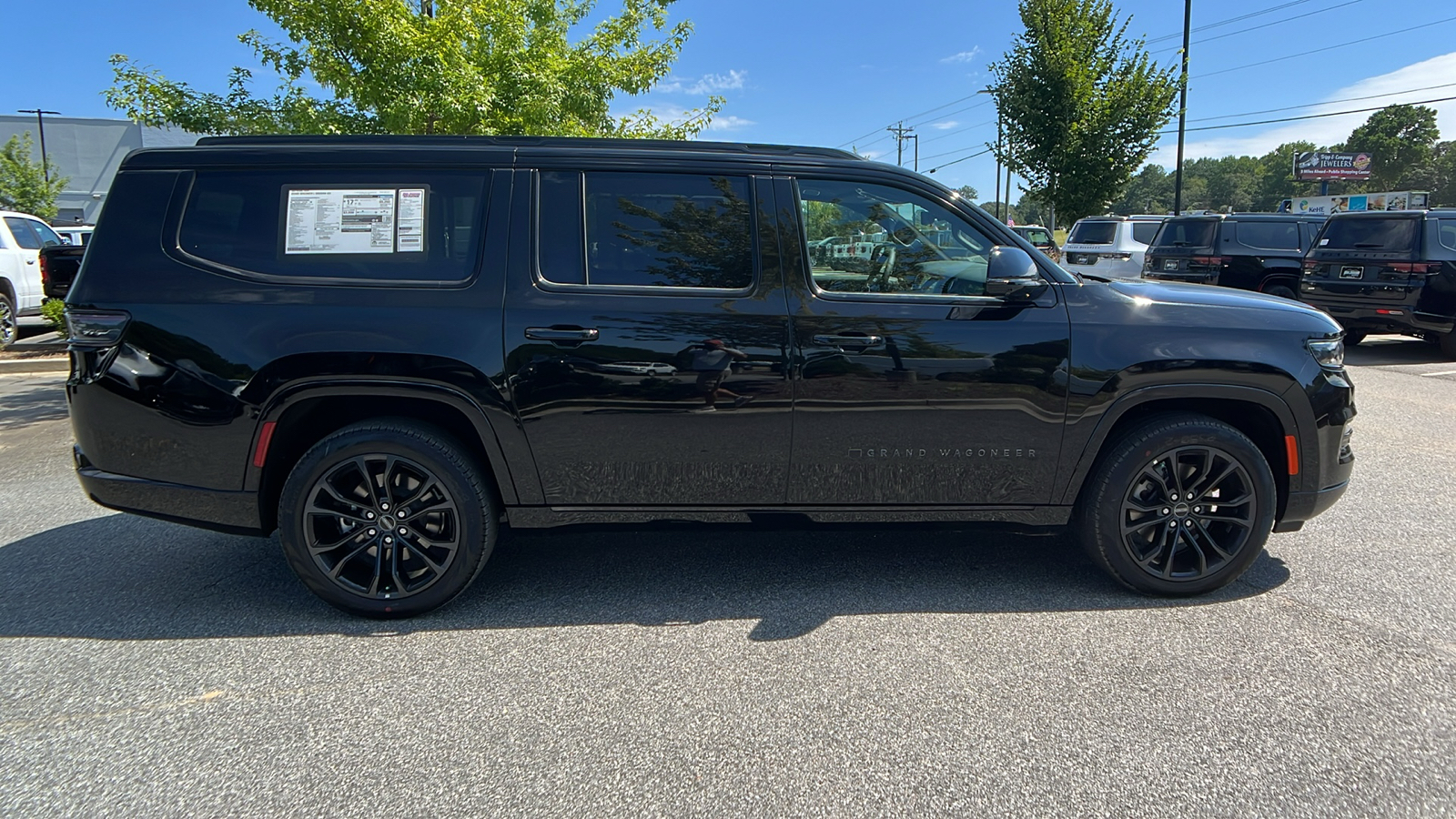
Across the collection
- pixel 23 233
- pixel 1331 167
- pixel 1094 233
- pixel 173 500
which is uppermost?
pixel 1331 167

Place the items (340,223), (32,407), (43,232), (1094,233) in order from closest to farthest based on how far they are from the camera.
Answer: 1. (340,223)
2. (32,407)
3. (43,232)
4. (1094,233)

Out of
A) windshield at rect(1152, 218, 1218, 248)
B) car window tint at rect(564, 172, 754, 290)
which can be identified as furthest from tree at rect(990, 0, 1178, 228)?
car window tint at rect(564, 172, 754, 290)

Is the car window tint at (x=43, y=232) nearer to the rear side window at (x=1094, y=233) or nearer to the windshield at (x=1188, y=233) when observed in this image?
the windshield at (x=1188, y=233)

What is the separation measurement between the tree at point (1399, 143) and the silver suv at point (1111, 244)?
106 meters

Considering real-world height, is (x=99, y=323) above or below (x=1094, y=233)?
below

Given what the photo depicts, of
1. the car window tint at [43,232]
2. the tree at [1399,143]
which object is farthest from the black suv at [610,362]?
the tree at [1399,143]

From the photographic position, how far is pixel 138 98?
8.21 meters

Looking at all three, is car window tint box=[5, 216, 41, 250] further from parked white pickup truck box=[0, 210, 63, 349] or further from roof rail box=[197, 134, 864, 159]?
roof rail box=[197, 134, 864, 159]

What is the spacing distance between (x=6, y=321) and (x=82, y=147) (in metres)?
42.0

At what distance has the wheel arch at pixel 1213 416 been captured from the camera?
3443mm

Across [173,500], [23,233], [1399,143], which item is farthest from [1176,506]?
[1399,143]

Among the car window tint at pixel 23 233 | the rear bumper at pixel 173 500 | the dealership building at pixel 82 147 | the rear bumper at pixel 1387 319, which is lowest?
the rear bumper at pixel 173 500

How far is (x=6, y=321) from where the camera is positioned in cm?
1112

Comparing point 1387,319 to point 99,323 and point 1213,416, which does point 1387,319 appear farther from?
point 99,323
